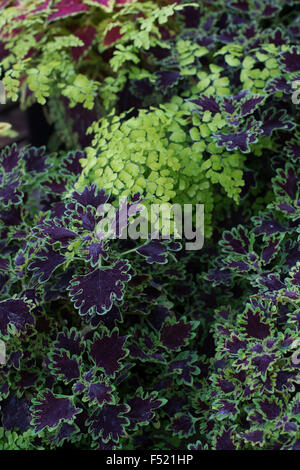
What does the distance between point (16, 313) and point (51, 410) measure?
192 millimetres

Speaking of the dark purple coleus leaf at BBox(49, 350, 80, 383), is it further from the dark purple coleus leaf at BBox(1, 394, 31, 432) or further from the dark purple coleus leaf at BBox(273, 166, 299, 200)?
the dark purple coleus leaf at BBox(273, 166, 299, 200)

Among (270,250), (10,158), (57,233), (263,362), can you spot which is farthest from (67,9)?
(263,362)

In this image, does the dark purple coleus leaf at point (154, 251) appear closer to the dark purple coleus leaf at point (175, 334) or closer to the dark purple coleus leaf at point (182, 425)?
the dark purple coleus leaf at point (175, 334)

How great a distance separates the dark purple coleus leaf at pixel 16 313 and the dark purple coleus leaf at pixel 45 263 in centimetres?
6

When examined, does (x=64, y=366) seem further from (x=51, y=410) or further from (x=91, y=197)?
(x=91, y=197)

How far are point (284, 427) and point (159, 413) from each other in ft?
1.12

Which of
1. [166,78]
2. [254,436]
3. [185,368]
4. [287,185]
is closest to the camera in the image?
[254,436]

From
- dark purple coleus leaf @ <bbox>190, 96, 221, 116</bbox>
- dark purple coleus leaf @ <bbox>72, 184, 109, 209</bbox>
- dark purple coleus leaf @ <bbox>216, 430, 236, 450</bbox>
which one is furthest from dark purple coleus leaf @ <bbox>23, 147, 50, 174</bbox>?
dark purple coleus leaf @ <bbox>216, 430, 236, 450</bbox>

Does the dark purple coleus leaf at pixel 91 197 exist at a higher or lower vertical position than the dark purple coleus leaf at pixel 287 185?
lower

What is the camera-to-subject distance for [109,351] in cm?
108

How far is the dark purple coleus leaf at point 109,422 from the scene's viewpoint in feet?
3.35

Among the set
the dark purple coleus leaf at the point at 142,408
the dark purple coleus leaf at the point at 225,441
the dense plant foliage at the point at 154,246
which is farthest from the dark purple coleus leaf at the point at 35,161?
the dark purple coleus leaf at the point at 225,441

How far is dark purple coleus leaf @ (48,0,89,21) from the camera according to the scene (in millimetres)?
1429

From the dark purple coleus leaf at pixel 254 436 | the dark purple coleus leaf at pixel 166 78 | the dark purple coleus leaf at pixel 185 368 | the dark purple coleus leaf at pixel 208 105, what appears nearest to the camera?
the dark purple coleus leaf at pixel 254 436
